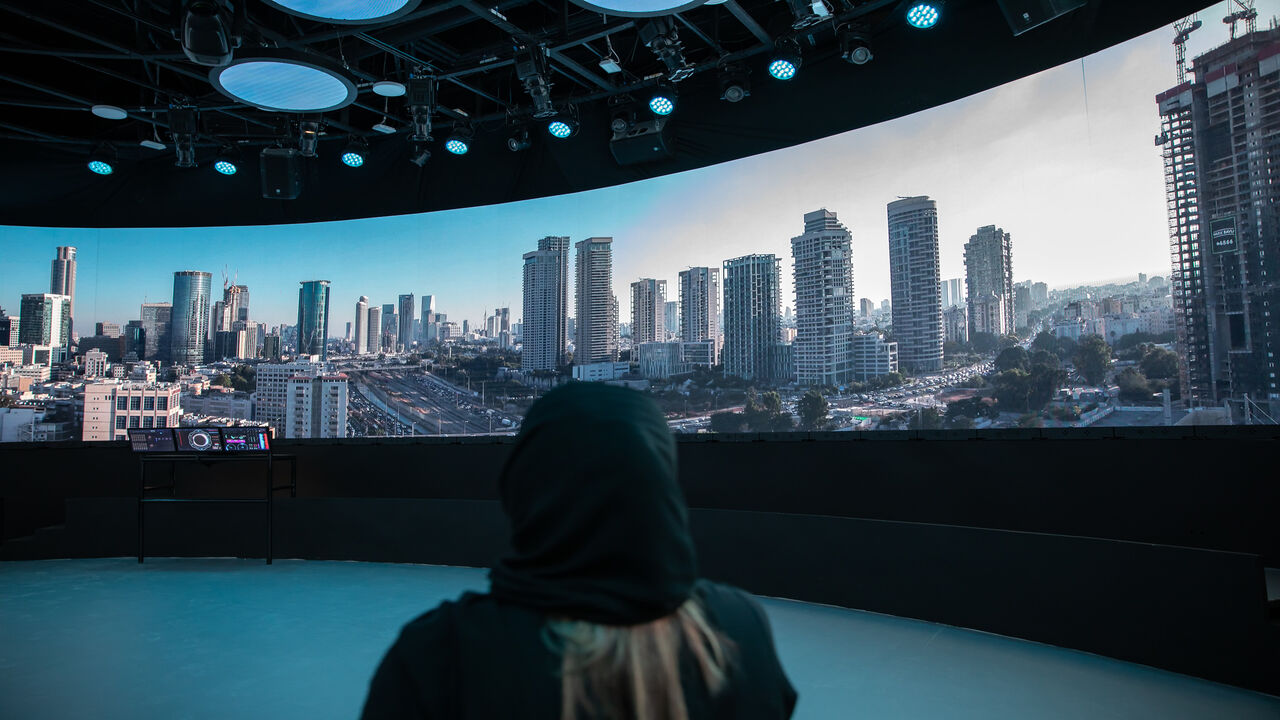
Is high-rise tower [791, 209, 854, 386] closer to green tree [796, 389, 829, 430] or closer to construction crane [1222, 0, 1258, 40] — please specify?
green tree [796, 389, 829, 430]

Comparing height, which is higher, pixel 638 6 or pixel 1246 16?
pixel 1246 16

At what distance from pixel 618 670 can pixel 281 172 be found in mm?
6920

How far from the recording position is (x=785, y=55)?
4656mm

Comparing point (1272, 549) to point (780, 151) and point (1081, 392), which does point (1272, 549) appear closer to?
point (1081, 392)

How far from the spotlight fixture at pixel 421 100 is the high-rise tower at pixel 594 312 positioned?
190 cm

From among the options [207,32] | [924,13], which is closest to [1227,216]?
[924,13]

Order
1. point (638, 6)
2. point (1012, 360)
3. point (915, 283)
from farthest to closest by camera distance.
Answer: point (915, 283)
point (1012, 360)
point (638, 6)

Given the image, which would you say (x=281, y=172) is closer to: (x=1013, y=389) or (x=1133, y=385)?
(x=1013, y=389)

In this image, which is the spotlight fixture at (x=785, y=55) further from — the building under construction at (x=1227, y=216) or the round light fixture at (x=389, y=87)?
the round light fixture at (x=389, y=87)

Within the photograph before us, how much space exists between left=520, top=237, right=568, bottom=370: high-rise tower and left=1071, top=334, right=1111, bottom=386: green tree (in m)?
4.49

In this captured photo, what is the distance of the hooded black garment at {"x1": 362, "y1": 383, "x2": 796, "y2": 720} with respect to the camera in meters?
0.65

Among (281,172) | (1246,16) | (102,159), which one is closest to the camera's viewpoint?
(1246,16)

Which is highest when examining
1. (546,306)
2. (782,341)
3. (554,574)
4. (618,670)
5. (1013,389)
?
(546,306)

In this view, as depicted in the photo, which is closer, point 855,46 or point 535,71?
point 855,46
